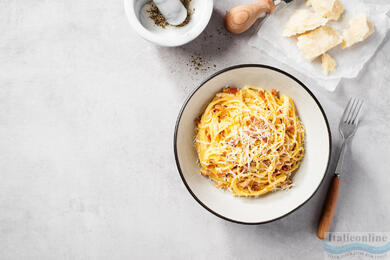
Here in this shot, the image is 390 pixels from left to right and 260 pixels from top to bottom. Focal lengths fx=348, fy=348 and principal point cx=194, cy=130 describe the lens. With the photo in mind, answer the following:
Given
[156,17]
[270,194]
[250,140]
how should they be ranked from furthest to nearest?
[156,17] → [270,194] → [250,140]

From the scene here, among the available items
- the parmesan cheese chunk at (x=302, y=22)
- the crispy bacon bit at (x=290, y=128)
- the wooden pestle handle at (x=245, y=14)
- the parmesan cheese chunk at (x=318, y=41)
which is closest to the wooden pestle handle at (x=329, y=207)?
the crispy bacon bit at (x=290, y=128)

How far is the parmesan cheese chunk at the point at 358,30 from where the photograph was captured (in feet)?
5.99

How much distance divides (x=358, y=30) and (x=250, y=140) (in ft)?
2.86

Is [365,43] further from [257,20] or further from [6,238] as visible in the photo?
[6,238]

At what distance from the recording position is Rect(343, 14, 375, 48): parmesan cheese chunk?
183cm

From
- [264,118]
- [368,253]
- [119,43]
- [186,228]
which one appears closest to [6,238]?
[186,228]

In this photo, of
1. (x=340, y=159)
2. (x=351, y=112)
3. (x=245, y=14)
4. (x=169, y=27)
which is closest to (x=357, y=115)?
(x=351, y=112)

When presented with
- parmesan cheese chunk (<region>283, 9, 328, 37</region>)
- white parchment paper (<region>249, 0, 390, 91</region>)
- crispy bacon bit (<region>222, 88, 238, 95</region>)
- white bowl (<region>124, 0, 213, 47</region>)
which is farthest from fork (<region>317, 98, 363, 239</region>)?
white bowl (<region>124, 0, 213, 47</region>)

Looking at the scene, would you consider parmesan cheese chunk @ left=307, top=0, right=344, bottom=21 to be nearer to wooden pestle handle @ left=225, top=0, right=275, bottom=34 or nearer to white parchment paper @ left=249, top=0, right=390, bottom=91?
white parchment paper @ left=249, top=0, right=390, bottom=91

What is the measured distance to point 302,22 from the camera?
1840 millimetres

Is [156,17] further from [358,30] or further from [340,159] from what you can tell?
[340,159]

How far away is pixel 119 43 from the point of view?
190 cm

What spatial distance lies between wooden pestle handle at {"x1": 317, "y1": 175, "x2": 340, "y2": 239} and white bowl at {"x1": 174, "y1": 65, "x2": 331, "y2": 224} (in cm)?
25

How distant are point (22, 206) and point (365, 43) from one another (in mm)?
2106
